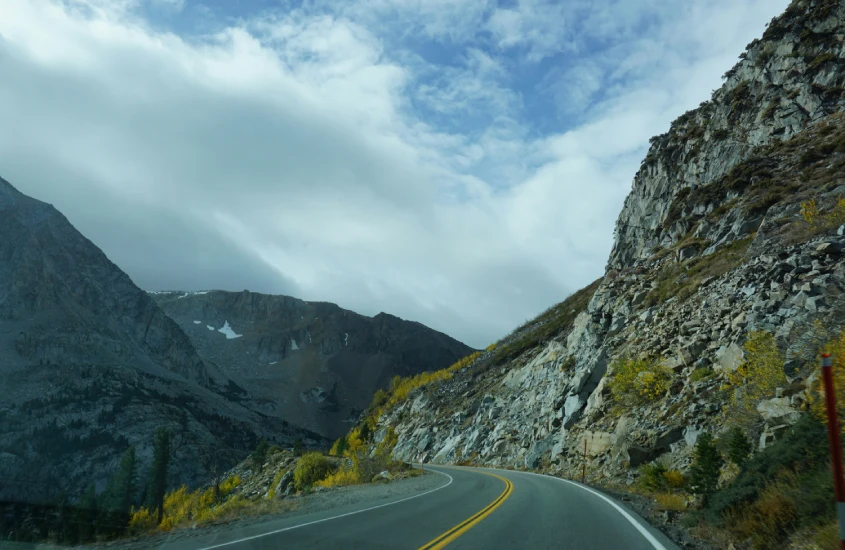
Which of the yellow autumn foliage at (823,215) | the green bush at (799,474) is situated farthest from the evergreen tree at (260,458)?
the green bush at (799,474)

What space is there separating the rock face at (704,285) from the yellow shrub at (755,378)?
511mm

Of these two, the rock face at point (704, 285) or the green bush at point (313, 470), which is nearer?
the rock face at point (704, 285)

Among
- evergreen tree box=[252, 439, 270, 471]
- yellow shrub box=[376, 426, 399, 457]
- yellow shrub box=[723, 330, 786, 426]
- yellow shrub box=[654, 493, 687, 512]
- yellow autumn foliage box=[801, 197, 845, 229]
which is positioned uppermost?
yellow autumn foliage box=[801, 197, 845, 229]

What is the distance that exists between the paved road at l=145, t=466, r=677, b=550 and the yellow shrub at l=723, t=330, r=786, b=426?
511cm

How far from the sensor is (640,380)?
1115 inches

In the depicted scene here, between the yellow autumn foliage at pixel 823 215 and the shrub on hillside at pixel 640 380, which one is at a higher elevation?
the yellow autumn foliage at pixel 823 215

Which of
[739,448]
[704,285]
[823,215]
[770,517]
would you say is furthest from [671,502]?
[823,215]

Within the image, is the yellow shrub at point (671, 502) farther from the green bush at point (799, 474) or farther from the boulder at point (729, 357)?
the boulder at point (729, 357)

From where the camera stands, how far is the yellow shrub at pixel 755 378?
15594mm

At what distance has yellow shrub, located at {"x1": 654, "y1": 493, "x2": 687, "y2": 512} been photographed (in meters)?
14.4

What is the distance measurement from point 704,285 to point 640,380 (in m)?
7.88

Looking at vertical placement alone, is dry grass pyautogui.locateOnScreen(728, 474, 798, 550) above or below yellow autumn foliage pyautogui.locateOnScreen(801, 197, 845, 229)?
below

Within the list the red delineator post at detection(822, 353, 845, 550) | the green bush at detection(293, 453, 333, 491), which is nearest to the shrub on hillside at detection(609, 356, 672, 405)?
the red delineator post at detection(822, 353, 845, 550)

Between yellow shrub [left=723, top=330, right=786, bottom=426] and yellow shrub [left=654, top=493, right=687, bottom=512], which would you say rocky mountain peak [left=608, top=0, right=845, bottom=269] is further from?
yellow shrub [left=654, top=493, right=687, bottom=512]
